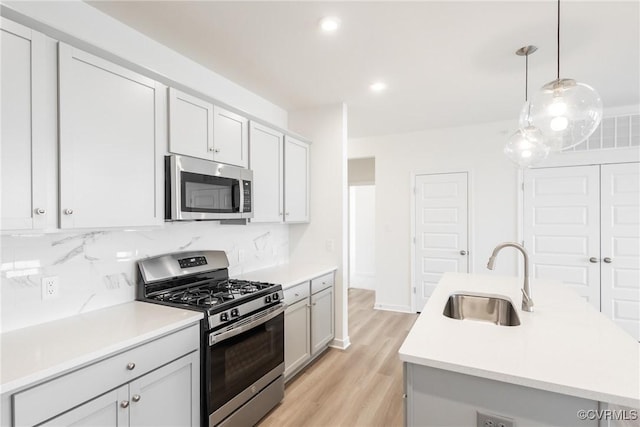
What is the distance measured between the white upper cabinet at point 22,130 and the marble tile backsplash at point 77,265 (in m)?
0.25

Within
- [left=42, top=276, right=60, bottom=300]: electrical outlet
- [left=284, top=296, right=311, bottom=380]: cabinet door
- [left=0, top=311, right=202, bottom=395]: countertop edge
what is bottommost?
[left=284, top=296, right=311, bottom=380]: cabinet door

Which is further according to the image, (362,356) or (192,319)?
(362,356)

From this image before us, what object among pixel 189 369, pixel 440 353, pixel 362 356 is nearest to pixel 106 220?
pixel 189 369

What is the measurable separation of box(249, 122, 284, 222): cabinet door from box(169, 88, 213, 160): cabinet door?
503mm

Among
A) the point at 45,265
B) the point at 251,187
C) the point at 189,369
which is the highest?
the point at 251,187

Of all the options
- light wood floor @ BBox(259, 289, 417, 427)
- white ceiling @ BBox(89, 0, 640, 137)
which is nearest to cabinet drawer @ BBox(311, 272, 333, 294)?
light wood floor @ BBox(259, 289, 417, 427)

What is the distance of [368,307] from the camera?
5.20m

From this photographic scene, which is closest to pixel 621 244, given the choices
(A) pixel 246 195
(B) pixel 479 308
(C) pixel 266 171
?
(B) pixel 479 308

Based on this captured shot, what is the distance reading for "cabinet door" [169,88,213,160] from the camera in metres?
2.08

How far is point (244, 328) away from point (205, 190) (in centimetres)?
96

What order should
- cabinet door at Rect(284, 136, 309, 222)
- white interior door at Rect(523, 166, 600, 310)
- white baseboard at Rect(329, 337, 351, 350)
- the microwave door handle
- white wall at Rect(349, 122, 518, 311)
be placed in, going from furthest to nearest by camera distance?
1. white wall at Rect(349, 122, 518, 311)
2. white interior door at Rect(523, 166, 600, 310)
3. white baseboard at Rect(329, 337, 351, 350)
4. cabinet door at Rect(284, 136, 309, 222)
5. the microwave door handle

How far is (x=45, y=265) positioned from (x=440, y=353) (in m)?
1.98

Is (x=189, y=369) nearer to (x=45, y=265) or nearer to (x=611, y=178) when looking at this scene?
(x=45, y=265)

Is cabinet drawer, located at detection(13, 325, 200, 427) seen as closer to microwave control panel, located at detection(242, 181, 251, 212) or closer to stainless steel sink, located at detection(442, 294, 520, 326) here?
microwave control panel, located at detection(242, 181, 251, 212)
